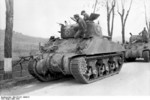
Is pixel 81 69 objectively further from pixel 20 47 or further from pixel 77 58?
pixel 20 47

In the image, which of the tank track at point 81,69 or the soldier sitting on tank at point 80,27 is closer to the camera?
the tank track at point 81,69

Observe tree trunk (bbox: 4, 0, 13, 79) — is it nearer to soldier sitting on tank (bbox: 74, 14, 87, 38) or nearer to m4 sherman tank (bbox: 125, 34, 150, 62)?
soldier sitting on tank (bbox: 74, 14, 87, 38)

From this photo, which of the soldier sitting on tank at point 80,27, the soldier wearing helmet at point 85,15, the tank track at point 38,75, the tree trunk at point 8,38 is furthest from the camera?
the soldier wearing helmet at point 85,15

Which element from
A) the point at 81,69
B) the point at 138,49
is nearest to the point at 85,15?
the point at 81,69

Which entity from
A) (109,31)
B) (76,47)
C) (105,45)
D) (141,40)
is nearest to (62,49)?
(76,47)

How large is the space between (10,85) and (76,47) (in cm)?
294

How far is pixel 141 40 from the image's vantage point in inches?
733

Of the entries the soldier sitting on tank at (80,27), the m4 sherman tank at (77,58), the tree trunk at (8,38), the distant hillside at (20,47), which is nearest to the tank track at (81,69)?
the m4 sherman tank at (77,58)

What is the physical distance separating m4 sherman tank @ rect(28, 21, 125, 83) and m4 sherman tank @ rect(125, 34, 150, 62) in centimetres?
620

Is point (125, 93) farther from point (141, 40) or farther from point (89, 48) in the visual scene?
point (141, 40)

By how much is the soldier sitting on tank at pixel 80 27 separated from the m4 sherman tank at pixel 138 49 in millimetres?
8409

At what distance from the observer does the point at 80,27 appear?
934 centimetres

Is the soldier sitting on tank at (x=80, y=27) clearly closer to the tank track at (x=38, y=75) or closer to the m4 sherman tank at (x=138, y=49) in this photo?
the tank track at (x=38, y=75)

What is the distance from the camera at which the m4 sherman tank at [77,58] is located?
806 centimetres
